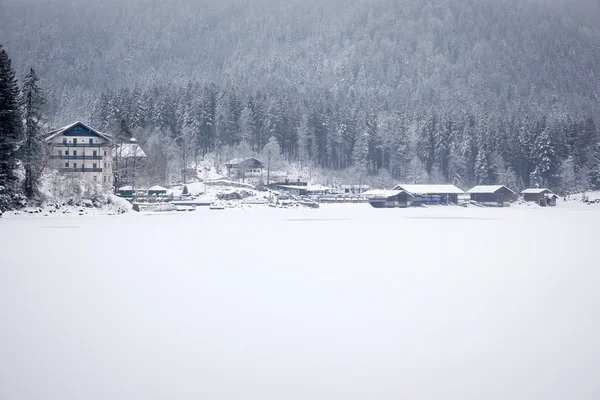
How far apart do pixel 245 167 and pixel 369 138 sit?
32.0 metres

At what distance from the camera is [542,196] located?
117 m

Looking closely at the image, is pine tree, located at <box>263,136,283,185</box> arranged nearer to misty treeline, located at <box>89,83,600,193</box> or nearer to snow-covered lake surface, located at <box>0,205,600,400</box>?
misty treeline, located at <box>89,83,600,193</box>

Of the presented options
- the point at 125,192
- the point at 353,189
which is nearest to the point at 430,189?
the point at 353,189

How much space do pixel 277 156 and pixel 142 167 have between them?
3809 centimetres

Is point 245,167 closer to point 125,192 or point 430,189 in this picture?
point 125,192

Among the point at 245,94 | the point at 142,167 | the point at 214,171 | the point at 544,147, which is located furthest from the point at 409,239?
the point at 245,94

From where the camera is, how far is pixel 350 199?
112062mm

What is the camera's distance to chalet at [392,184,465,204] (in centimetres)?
11488

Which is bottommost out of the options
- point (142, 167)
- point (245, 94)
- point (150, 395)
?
point (150, 395)

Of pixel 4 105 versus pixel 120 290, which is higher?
pixel 4 105

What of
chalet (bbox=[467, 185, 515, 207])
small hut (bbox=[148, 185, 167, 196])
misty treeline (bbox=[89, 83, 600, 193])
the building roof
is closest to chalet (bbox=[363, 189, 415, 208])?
the building roof

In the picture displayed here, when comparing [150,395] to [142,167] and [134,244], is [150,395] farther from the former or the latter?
[142,167]

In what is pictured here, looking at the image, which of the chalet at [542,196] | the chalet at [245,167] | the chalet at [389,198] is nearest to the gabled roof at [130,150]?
the chalet at [245,167]

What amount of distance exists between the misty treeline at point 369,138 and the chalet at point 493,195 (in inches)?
331
